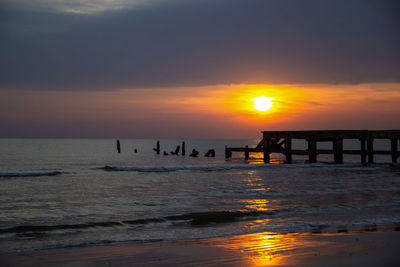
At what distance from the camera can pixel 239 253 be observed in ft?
29.8

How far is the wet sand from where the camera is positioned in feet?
27.7

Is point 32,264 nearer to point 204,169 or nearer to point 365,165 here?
point 204,169

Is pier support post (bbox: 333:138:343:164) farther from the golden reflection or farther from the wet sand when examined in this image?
the golden reflection

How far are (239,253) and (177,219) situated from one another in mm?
5508

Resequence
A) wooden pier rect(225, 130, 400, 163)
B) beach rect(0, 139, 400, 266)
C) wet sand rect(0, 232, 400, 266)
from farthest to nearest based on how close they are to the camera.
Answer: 1. wooden pier rect(225, 130, 400, 163)
2. beach rect(0, 139, 400, 266)
3. wet sand rect(0, 232, 400, 266)

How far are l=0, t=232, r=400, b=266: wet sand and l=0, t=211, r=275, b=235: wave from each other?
3.04 meters

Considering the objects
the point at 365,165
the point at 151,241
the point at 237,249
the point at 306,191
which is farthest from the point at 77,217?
the point at 365,165

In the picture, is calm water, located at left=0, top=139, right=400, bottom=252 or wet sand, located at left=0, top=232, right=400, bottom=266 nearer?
wet sand, located at left=0, top=232, right=400, bottom=266

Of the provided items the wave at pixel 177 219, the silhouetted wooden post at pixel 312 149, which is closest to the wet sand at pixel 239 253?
the wave at pixel 177 219

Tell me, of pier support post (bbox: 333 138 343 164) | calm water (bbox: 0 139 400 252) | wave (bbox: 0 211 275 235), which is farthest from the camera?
pier support post (bbox: 333 138 343 164)

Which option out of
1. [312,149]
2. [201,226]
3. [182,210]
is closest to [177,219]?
[201,226]

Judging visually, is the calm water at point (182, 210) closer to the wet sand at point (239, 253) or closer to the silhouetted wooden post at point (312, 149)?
the wet sand at point (239, 253)

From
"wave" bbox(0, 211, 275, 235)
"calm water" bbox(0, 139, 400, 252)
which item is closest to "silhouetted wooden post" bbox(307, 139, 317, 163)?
"calm water" bbox(0, 139, 400, 252)

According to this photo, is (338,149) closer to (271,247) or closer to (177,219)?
(177,219)
